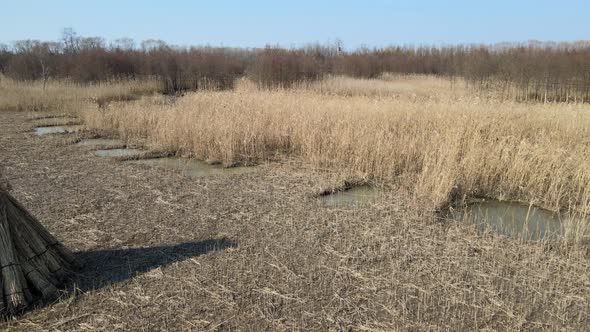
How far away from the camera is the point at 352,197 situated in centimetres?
562

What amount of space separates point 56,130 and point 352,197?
335 inches

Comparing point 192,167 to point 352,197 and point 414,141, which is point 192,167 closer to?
point 352,197

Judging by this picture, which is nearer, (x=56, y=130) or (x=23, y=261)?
(x=23, y=261)

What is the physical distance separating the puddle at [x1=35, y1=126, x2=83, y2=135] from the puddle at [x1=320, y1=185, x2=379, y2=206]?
749 cm

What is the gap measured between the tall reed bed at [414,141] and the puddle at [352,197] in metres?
0.46

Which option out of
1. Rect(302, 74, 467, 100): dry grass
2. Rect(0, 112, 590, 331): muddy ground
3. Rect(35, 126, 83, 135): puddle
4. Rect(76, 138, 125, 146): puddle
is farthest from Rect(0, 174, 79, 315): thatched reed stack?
Rect(302, 74, 467, 100): dry grass

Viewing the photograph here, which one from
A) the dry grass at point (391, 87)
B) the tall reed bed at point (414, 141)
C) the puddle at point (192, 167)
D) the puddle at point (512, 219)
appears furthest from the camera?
the dry grass at point (391, 87)

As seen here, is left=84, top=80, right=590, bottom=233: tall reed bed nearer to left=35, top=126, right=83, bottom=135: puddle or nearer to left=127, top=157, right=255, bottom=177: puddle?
left=127, top=157, right=255, bottom=177: puddle

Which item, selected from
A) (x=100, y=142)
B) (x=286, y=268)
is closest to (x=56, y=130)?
(x=100, y=142)

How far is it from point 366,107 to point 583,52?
1530 centimetres

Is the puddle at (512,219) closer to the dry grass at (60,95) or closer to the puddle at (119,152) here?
the puddle at (119,152)


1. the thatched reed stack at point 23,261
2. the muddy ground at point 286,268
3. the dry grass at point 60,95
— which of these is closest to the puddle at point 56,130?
the dry grass at point 60,95

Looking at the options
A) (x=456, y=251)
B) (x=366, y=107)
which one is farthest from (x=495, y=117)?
(x=456, y=251)

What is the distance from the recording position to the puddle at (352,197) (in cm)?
534
